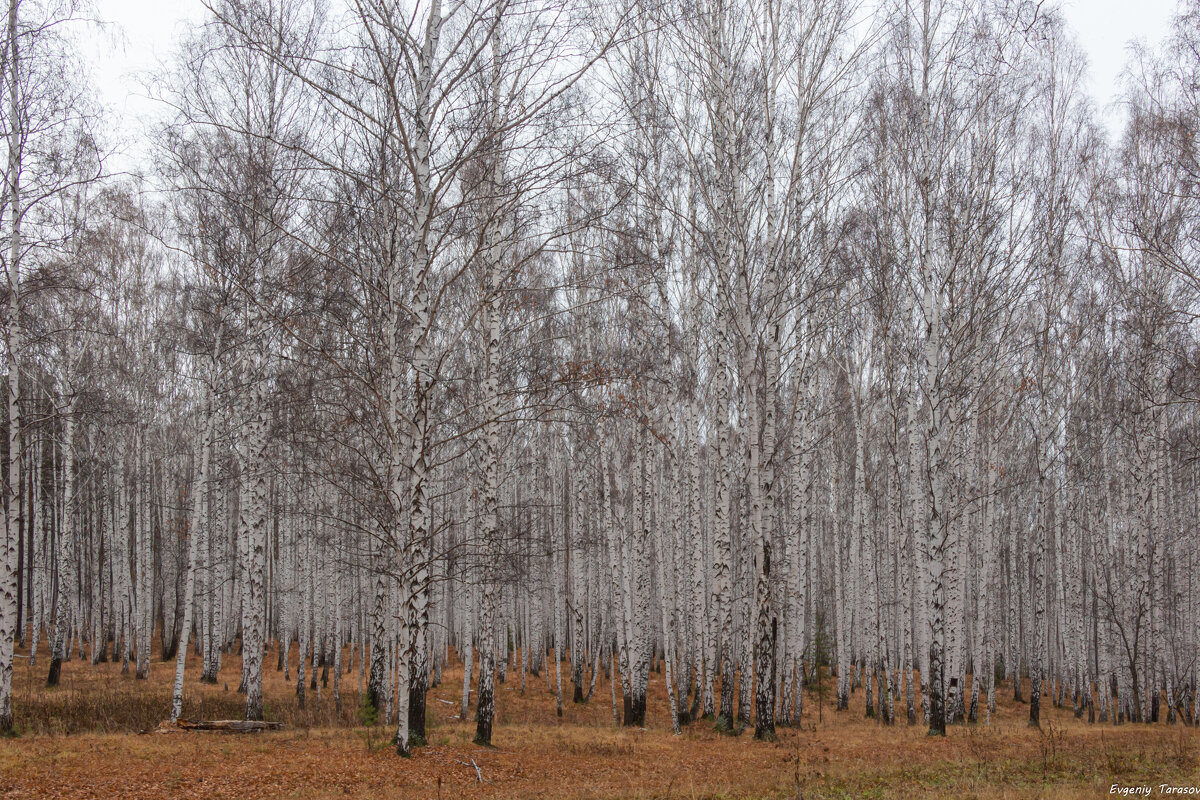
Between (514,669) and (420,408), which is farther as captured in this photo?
(514,669)

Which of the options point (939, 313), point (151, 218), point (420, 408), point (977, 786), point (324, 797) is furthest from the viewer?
point (151, 218)

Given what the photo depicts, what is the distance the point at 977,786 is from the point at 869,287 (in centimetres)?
1088

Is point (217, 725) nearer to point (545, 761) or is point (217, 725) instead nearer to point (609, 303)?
point (545, 761)

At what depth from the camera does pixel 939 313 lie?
13.0 meters

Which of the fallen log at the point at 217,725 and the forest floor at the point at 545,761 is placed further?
the fallen log at the point at 217,725

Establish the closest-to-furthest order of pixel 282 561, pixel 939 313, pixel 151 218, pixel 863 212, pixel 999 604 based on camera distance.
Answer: pixel 939 313
pixel 863 212
pixel 151 218
pixel 282 561
pixel 999 604

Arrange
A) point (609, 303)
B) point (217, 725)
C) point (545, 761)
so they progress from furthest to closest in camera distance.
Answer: point (609, 303) < point (217, 725) < point (545, 761)

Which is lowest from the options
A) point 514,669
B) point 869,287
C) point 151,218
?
point 514,669

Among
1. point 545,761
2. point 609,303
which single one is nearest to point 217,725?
point 545,761

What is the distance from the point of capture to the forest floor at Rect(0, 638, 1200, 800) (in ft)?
24.5

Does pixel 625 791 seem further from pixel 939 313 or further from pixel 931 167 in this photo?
pixel 931 167

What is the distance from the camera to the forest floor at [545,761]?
746cm

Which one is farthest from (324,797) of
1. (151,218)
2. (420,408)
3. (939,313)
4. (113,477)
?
(113,477)

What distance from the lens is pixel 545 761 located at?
979 cm
